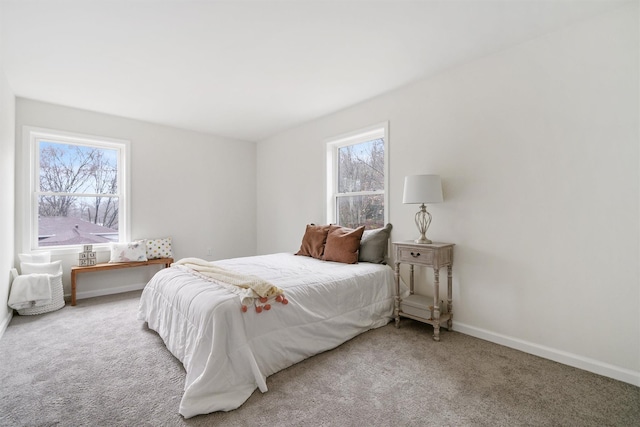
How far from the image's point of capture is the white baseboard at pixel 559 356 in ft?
6.30

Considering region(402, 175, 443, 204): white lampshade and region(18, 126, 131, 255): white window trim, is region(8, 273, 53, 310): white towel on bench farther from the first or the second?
region(402, 175, 443, 204): white lampshade

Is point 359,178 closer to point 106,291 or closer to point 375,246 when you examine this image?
point 375,246

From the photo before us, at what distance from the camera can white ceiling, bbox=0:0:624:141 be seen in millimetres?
1984

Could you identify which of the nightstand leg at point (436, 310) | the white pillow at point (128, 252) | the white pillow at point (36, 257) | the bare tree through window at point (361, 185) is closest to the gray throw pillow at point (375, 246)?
the bare tree through window at point (361, 185)

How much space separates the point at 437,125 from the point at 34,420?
365 cm

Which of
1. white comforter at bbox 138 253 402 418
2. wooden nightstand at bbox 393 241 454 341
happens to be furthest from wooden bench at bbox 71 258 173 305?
wooden nightstand at bbox 393 241 454 341

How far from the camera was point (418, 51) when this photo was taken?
8.15 feet

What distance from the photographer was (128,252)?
3980 millimetres

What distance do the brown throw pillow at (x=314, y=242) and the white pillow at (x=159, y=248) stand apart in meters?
2.15

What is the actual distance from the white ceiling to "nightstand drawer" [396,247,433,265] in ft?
5.72

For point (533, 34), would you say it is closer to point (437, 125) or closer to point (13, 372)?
point (437, 125)

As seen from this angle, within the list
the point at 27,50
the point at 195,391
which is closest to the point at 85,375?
the point at 195,391

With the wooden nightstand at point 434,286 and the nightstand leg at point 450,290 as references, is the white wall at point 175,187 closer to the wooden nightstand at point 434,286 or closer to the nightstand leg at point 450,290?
the wooden nightstand at point 434,286

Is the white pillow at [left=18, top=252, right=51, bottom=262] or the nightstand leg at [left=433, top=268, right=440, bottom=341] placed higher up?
the white pillow at [left=18, top=252, right=51, bottom=262]
